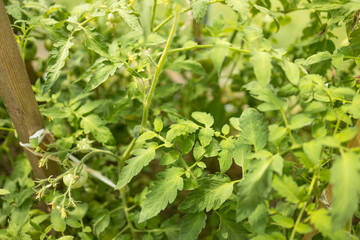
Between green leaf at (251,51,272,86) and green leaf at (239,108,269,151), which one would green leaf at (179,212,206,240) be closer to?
green leaf at (239,108,269,151)

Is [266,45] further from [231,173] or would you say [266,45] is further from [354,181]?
[231,173]

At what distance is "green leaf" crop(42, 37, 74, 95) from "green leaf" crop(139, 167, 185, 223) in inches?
14.2

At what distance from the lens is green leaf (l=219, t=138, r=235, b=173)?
0.83 meters

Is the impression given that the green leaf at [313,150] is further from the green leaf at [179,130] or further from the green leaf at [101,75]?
the green leaf at [101,75]

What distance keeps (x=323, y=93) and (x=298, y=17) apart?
1803 millimetres

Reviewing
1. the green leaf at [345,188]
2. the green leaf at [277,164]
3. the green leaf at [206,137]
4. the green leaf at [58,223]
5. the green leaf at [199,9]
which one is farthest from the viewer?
the green leaf at [58,223]

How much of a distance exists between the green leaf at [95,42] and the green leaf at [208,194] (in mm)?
422

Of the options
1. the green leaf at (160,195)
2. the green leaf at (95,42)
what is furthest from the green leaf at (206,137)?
the green leaf at (95,42)

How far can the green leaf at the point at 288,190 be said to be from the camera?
25.0 inches

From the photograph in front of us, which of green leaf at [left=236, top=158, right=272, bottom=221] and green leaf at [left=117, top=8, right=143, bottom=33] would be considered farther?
green leaf at [left=117, top=8, right=143, bottom=33]

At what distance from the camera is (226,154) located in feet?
2.74

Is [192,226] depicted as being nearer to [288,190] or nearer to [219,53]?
[288,190]

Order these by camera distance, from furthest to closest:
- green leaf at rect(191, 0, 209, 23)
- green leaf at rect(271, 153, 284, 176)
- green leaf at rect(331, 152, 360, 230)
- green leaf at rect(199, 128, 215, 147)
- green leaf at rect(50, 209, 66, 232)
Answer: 1. green leaf at rect(50, 209, 66, 232)
2. green leaf at rect(199, 128, 215, 147)
3. green leaf at rect(191, 0, 209, 23)
4. green leaf at rect(271, 153, 284, 176)
5. green leaf at rect(331, 152, 360, 230)

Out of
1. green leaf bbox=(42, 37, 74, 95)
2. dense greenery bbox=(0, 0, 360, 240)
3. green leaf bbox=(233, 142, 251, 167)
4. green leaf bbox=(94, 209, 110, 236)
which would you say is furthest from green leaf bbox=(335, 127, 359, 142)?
green leaf bbox=(94, 209, 110, 236)
